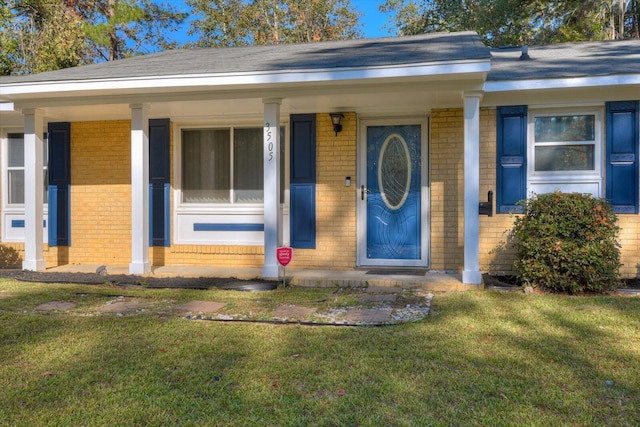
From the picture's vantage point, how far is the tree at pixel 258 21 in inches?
843

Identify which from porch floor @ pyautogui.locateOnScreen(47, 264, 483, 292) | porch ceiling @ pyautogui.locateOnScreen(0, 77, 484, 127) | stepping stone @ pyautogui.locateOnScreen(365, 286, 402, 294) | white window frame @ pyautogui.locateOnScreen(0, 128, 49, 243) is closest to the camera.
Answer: stepping stone @ pyautogui.locateOnScreen(365, 286, 402, 294)

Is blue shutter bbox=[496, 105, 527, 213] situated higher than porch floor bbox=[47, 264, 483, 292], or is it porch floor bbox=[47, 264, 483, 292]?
blue shutter bbox=[496, 105, 527, 213]

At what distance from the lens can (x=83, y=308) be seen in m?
5.66

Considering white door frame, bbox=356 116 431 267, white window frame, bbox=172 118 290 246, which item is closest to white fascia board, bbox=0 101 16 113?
white window frame, bbox=172 118 290 246

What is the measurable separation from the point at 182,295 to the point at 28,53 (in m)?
12.0

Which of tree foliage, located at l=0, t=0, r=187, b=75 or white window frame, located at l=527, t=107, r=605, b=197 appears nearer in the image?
white window frame, located at l=527, t=107, r=605, b=197

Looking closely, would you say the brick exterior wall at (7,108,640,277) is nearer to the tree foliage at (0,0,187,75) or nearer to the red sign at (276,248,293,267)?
the red sign at (276,248,293,267)

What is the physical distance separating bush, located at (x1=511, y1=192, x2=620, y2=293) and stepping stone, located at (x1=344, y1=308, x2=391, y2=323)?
2.20 metres

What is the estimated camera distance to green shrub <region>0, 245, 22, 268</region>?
9109mm

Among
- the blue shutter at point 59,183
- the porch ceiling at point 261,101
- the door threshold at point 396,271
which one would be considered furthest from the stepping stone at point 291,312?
the blue shutter at point 59,183

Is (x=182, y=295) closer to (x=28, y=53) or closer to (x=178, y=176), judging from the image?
(x=178, y=176)

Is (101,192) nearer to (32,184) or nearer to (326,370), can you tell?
(32,184)

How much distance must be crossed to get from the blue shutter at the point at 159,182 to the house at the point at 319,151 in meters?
0.02

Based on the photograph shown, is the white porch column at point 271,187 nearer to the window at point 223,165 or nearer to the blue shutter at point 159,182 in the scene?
the window at point 223,165
